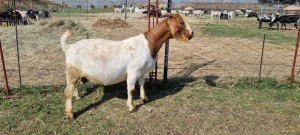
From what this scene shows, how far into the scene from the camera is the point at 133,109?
195 inches

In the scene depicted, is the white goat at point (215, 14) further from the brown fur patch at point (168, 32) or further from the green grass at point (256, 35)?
the brown fur patch at point (168, 32)

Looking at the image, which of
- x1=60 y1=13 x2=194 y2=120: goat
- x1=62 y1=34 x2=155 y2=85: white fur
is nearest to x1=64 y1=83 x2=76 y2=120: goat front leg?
x1=60 y1=13 x2=194 y2=120: goat

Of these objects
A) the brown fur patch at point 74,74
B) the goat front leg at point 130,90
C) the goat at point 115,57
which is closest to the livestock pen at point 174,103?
the goat front leg at point 130,90

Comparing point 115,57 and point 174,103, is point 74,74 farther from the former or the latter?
point 174,103

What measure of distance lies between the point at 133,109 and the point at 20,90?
246 cm

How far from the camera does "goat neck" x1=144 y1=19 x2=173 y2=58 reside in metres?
4.93

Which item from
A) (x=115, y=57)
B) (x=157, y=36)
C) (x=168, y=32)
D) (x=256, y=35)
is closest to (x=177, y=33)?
(x=168, y=32)

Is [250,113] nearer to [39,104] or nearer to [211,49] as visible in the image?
[39,104]

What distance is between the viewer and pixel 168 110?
5.07 metres

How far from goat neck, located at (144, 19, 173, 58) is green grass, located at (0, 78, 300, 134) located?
1120mm

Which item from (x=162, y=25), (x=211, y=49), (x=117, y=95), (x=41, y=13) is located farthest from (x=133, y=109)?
(x=41, y=13)

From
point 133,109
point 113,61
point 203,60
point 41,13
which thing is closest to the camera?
point 113,61

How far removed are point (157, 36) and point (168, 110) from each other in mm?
1367

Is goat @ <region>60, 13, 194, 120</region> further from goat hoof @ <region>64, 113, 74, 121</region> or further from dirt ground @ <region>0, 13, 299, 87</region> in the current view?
dirt ground @ <region>0, 13, 299, 87</region>
